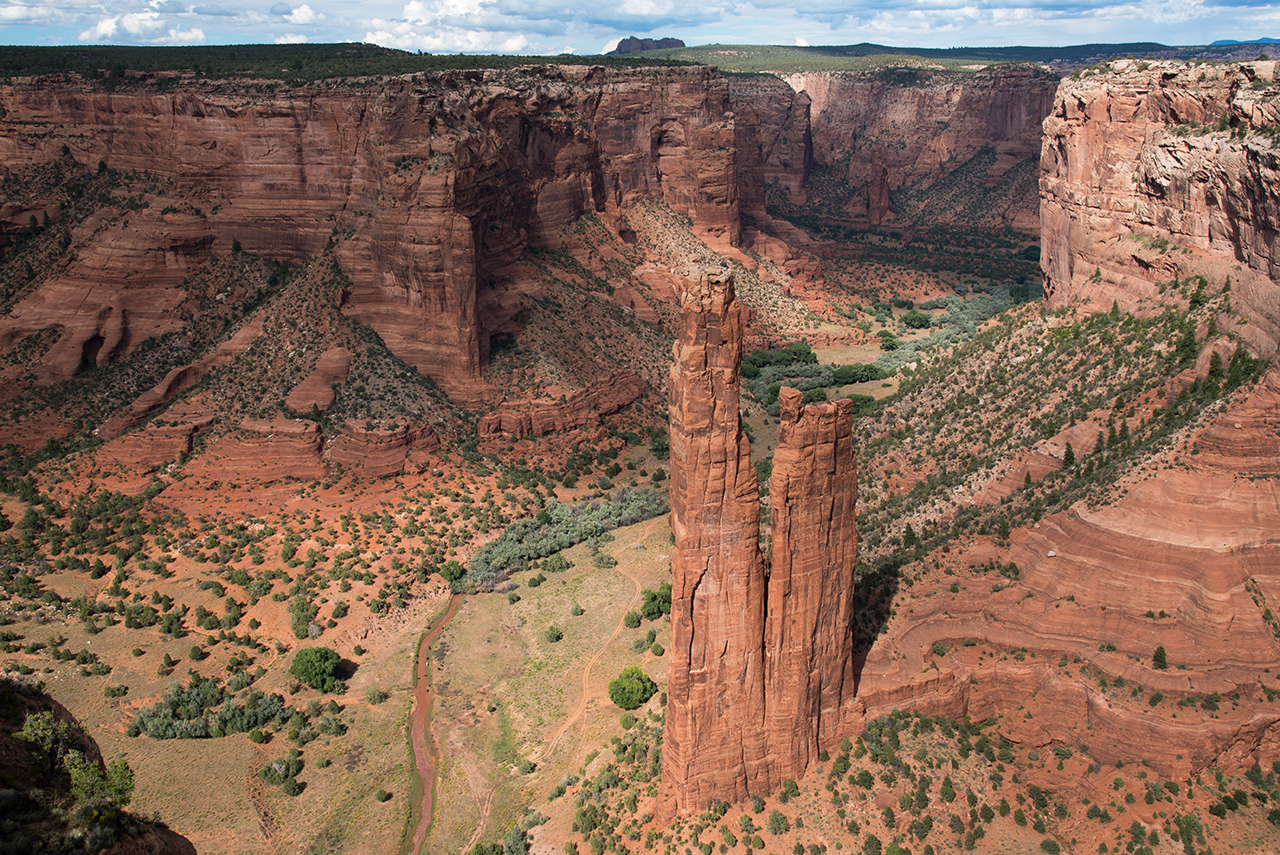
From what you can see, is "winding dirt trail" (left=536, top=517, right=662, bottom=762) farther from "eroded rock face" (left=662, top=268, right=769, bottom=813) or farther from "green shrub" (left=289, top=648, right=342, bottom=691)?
"green shrub" (left=289, top=648, right=342, bottom=691)

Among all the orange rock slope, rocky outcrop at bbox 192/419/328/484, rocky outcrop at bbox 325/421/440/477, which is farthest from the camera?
rocky outcrop at bbox 325/421/440/477

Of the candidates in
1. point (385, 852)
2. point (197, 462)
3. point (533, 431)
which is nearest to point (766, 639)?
point (385, 852)

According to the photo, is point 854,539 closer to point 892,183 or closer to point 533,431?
point 533,431

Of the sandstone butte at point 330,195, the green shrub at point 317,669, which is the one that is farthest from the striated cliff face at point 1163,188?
the green shrub at point 317,669

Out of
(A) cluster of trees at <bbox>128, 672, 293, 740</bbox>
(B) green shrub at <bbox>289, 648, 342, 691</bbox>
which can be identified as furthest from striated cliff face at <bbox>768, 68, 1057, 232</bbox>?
(A) cluster of trees at <bbox>128, 672, 293, 740</bbox>

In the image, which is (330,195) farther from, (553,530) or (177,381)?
(553,530)
